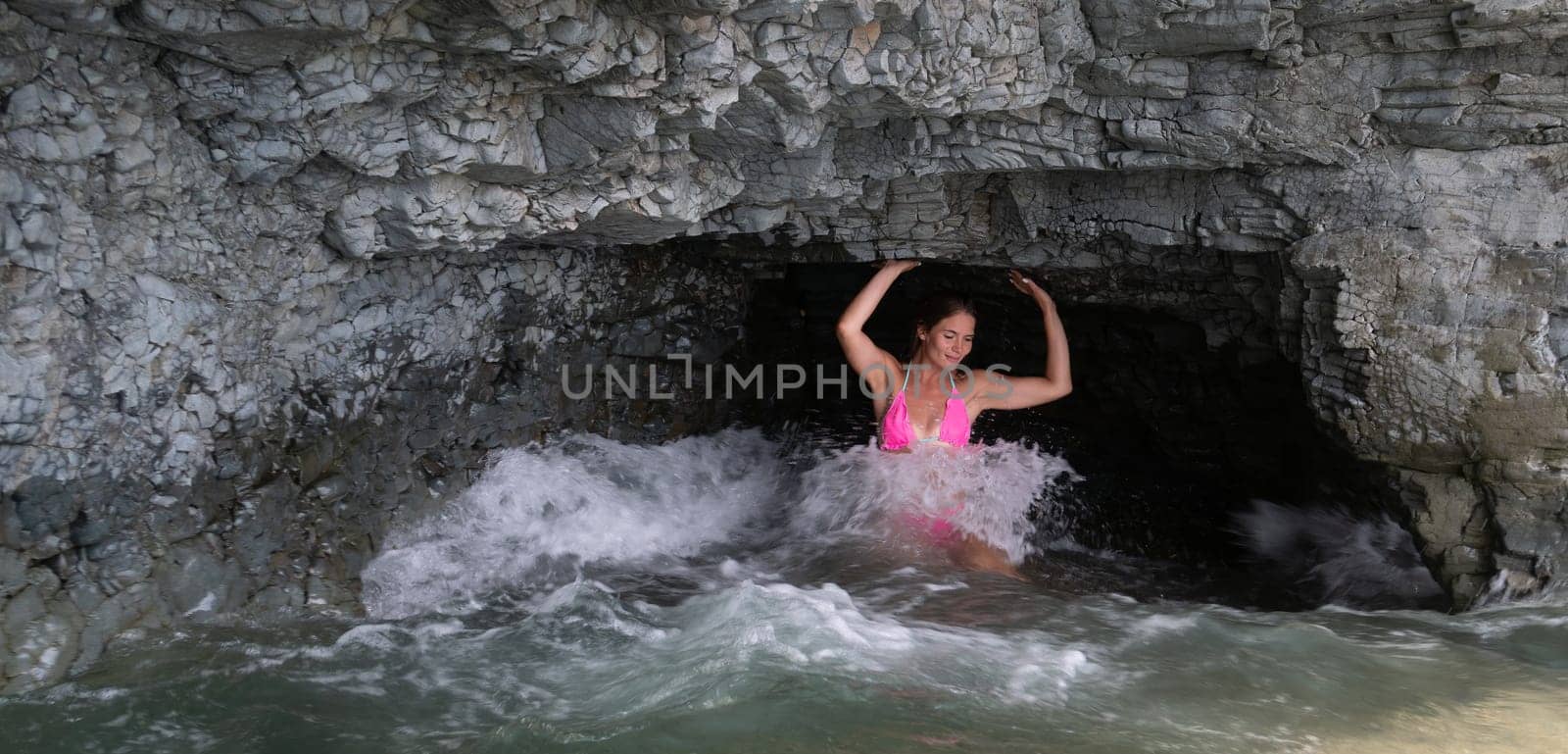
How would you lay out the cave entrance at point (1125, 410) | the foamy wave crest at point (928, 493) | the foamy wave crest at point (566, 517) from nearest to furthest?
the foamy wave crest at point (566, 517) < the foamy wave crest at point (928, 493) < the cave entrance at point (1125, 410)

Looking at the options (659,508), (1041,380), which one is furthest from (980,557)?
(659,508)

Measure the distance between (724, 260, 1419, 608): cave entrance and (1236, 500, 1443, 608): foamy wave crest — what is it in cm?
7

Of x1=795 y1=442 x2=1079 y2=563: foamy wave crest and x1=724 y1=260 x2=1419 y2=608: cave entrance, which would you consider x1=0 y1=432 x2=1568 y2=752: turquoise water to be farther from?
x1=724 y1=260 x2=1419 y2=608: cave entrance

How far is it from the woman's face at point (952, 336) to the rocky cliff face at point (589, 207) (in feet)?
1.01

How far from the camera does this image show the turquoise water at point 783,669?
104 inches

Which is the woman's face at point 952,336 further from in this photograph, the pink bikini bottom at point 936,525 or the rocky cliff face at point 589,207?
the pink bikini bottom at point 936,525

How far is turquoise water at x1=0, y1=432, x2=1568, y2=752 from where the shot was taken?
2.63m

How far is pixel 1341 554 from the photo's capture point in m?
4.86

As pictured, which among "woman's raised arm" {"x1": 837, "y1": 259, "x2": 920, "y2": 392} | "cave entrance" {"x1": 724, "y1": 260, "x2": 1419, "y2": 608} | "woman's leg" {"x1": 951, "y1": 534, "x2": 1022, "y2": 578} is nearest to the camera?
"woman's leg" {"x1": 951, "y1": 534, "x2": 1022, "y2": 578}

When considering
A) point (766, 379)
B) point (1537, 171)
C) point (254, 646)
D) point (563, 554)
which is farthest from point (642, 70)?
point (766, 379)

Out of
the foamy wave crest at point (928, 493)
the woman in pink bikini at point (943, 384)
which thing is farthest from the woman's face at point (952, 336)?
the foamy wave crest at point (928, 493)

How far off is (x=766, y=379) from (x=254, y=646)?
3472 mm

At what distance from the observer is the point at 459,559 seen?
4168mm

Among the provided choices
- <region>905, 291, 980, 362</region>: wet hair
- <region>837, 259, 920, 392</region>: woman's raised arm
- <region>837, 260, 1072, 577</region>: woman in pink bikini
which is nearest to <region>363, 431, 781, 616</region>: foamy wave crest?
<region>837, 260, 1072, 577</region>: woman in pink bikini
